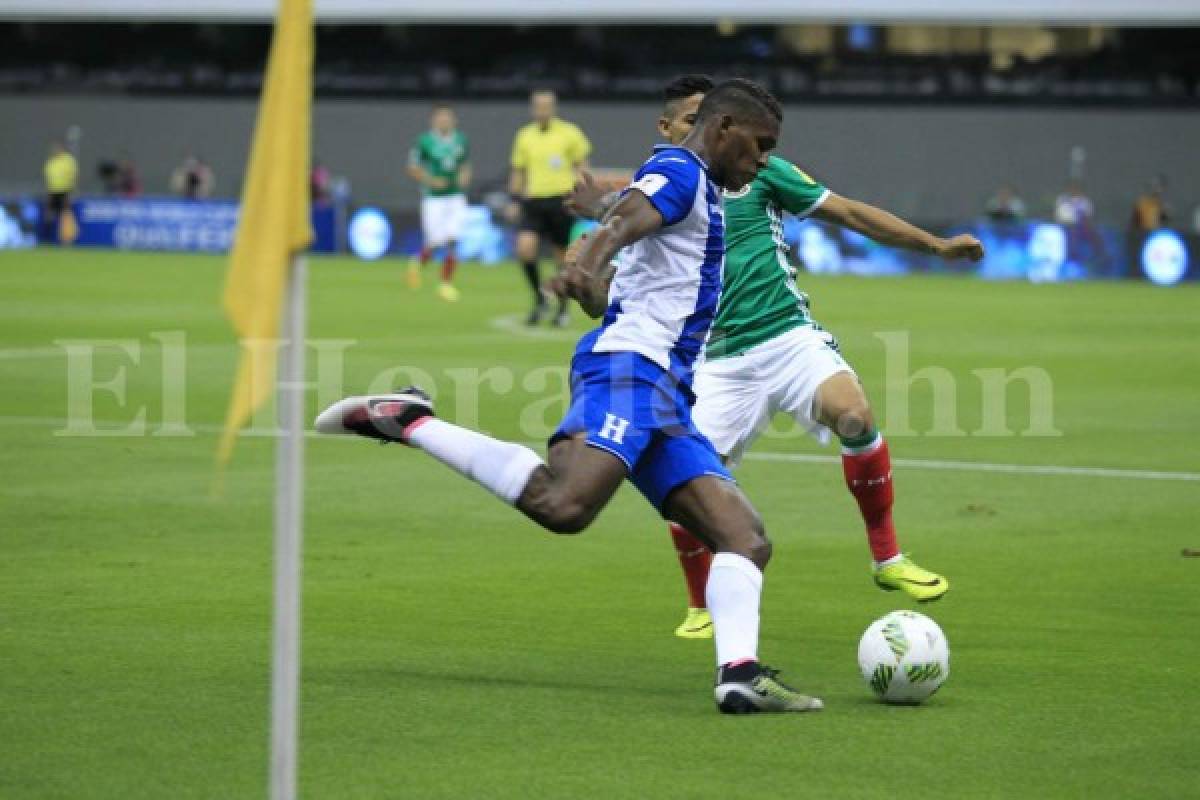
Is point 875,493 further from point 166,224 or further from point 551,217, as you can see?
point 166,224

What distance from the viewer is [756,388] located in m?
9.62

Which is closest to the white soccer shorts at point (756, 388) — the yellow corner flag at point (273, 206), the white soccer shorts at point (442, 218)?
the yellow corner flag at point (273, 206)

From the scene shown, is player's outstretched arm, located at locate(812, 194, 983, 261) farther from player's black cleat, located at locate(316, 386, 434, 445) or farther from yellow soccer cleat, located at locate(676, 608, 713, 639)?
player's black cleat, located at locate(316, 386, 434, 445)

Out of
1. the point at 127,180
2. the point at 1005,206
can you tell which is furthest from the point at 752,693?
the point at 127,180

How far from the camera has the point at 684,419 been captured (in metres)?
7.70

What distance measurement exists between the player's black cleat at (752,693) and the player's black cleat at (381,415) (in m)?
1.49

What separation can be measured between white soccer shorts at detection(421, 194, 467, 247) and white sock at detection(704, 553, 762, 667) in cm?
2492

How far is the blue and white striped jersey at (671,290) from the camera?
762 centimetres

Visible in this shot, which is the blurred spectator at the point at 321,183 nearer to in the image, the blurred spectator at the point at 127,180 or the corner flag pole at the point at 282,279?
the blurred spectator at the point at 127,180

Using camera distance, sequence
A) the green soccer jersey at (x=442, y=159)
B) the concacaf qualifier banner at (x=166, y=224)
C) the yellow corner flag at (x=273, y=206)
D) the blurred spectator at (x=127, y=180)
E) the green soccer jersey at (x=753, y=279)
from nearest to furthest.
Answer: the yellow corner flag at (x=273, y=206), the green soccer jersey at (x=753, y=279), the green soccer jersey at (x=442, y=159), the concacaf qualifier banner at (x=166, y=224), the blurred spectator at (x=127, y=180)

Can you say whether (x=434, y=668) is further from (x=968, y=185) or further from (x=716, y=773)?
(x=968, y=185)

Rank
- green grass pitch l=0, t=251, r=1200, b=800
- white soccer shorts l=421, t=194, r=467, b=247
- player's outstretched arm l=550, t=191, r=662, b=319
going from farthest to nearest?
white soccer shorts l=421, t=194, r=467, b=247 < player's outstretched arm l=550, t=191, r=662, b=319 < green grass pitch l=0, t=251, r=1200, b=800

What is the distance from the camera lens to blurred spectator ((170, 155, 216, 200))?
52.6 metres

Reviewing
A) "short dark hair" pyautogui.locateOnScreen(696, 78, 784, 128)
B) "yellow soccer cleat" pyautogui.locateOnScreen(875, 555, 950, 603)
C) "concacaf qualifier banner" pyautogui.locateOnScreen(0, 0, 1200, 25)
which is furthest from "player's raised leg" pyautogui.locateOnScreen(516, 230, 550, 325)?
"concacaf qualifier banner" pyautogui.locateOnScreen(0, 0, 1200, 25)
